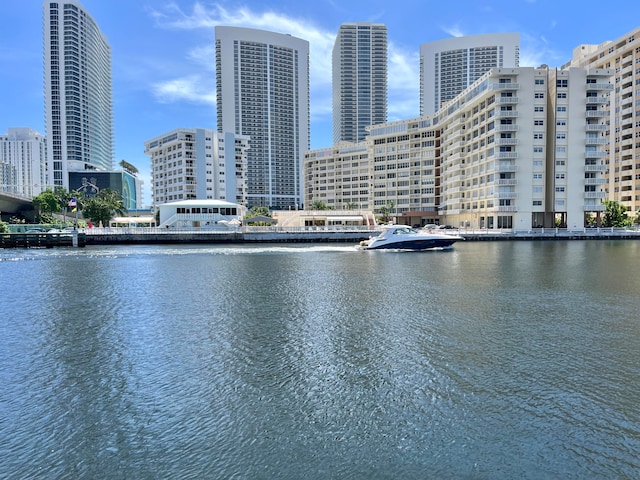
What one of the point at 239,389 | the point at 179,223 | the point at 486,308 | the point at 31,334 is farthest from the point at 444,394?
the point at 179,223

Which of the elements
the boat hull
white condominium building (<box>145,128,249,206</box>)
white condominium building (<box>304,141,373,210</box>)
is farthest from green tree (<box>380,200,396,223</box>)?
the boat hull

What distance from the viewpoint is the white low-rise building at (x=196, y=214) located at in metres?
98.2

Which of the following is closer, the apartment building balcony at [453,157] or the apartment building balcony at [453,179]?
the apartment building balcony at [453,179]

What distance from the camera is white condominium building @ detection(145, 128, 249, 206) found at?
154 metres

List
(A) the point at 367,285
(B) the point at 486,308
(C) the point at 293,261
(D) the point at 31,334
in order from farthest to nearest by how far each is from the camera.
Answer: (C) the point at 293,261, (A) the point at 367,285, (B) the point at 486,308, (D) the point at 31,334

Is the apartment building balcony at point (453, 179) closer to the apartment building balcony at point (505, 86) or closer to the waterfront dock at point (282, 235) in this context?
the apartment building balcony at point (505, 86)

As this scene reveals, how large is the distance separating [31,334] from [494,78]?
102m

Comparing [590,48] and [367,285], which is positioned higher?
[590,48]

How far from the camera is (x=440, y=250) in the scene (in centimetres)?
6438

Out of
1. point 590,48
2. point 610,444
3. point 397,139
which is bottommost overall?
point 610,444

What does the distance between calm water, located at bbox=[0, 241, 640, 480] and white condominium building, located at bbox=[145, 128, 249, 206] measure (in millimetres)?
131854

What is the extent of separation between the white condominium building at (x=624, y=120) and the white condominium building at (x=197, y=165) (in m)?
A: 124

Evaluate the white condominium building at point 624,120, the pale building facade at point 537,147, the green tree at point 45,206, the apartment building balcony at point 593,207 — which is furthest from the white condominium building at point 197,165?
the white condominium building at point 624,120

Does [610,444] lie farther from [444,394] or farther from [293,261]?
Result: [293,261]
